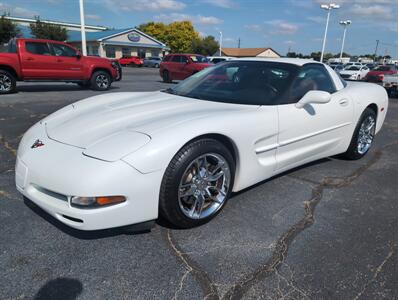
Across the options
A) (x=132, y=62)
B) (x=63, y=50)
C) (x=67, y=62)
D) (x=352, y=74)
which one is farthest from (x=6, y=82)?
(x=132, y=62)

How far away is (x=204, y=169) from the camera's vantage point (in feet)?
8.25

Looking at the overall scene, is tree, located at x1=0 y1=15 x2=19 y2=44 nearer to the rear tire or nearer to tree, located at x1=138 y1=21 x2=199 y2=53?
the rear tire

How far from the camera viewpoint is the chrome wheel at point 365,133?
4.27m

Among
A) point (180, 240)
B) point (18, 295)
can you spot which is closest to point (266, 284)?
point (180, 240)

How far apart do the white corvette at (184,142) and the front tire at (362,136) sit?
24 centimetres

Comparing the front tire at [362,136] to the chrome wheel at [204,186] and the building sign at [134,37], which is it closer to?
the chrome wheel at [204,186]

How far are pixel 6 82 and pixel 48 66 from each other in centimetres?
134

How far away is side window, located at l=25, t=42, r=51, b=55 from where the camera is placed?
985cm

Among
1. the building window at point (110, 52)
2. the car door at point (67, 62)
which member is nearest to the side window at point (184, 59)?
the car door at point (67, 62)

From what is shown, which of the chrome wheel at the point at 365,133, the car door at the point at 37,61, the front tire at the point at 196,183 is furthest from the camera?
the car door at the point at 37,61

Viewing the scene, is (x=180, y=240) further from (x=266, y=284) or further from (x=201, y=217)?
(x=266, y=284)

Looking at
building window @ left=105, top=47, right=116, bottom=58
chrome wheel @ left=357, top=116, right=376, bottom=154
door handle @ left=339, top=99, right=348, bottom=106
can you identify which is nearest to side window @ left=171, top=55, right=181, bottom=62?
chrome wheel @ left=357, top=116, right=376, bottom=154

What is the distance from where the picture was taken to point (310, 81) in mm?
3518

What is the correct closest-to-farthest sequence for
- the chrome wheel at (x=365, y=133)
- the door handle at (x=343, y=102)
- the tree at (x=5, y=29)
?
the door handle at (x=343, y=102) < the chrome wheel at (x=365, y=133) < the tree at (x=5, y=29)
